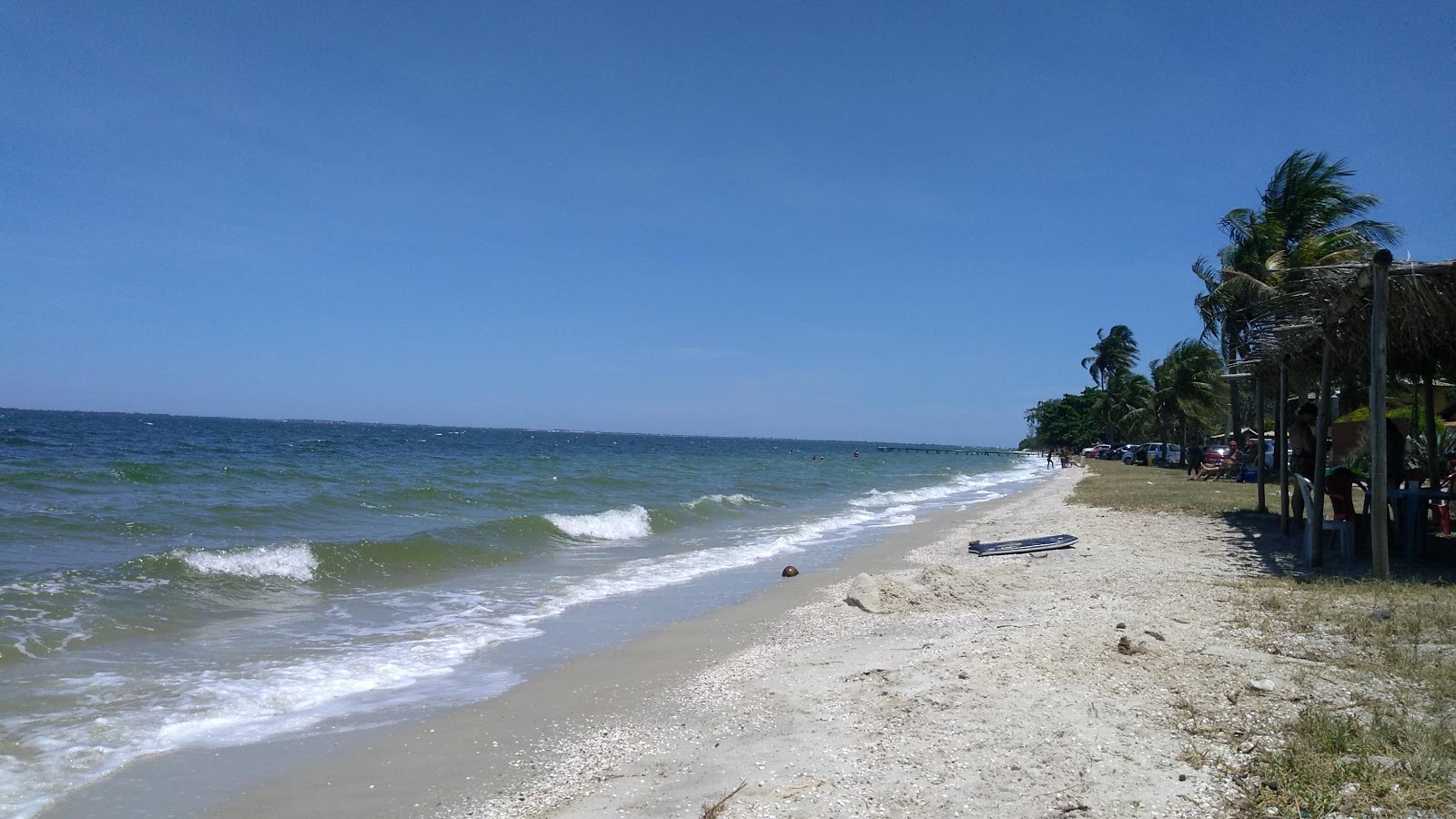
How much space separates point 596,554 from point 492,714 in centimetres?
895

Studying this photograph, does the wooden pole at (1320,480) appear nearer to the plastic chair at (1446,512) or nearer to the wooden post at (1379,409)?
the wooden post at (1379,409)

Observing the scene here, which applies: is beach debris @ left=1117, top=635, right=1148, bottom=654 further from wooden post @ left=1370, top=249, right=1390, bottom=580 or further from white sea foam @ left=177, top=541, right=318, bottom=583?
white sea foam @ left=177, top=541, right=318, bottom=583

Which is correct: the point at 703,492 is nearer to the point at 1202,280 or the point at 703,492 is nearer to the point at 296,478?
the point at 296,478

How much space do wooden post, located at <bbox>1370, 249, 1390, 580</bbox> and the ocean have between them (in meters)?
6.47

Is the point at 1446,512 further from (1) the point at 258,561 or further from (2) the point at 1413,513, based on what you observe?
(1) the point at 258,561

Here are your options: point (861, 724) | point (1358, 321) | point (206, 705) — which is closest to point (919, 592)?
point (861, 724)

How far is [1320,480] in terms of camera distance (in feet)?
30.6

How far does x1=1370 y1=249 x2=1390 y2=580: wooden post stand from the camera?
25.1ft

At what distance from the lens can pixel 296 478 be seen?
88.4ft

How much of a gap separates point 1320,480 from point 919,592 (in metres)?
4.56

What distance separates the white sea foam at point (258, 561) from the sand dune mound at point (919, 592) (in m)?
7.32

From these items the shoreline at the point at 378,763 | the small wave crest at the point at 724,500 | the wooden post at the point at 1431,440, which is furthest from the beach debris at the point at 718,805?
the small wave crest at the point at 724,500

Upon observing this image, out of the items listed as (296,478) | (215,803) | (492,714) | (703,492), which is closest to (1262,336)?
(492,714)

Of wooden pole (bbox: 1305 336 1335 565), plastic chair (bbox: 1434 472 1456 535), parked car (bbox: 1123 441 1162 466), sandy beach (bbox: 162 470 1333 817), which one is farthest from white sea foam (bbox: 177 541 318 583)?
parked car (bbox: 1123 441 1162 466)
